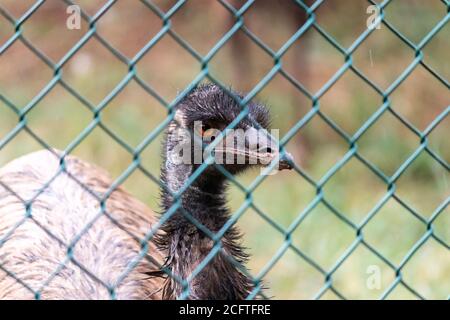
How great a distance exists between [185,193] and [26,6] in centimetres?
720

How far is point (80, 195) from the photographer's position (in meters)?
4.33

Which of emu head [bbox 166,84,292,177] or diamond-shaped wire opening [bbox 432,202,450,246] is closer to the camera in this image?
emu head [bbox 166,84,292,177]

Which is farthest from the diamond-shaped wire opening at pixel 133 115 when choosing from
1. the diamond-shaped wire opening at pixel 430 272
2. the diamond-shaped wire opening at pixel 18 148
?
the diamond-shaped wire opening at pixel 430 272

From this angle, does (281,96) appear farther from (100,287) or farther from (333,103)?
(100,287)

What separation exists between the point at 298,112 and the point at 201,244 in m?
4.88

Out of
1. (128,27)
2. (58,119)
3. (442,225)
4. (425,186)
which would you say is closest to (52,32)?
(128,27)

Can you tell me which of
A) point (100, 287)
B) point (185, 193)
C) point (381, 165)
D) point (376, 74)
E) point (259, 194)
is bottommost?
point (100, 287)

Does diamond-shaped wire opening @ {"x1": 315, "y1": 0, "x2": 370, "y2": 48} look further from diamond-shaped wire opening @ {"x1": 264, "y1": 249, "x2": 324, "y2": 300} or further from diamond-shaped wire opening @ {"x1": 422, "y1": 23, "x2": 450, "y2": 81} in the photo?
diamond-shaped wire opening @ {"x1": 264, "y1": 249, "x2": 324, "y2": 300}

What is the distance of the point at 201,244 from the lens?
3361mm

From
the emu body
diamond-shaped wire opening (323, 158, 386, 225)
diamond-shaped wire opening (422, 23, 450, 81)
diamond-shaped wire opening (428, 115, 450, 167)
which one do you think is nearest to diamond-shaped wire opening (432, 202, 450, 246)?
diamond-shaped wire opening (323, 158, 386, 225)

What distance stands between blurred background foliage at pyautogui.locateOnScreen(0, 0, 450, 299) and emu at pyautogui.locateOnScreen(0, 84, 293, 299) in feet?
6.50

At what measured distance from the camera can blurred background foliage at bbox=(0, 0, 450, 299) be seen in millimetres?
6230
